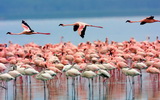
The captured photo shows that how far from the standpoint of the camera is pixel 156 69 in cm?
1350

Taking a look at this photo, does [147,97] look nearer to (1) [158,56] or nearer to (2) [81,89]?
(2) [81,89]

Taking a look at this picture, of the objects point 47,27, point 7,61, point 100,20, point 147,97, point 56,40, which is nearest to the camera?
point 147,97

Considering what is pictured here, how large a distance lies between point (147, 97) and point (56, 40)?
17977mm

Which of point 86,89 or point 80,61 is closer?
point 86,89

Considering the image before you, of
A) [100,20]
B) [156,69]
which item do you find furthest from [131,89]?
[100,20]

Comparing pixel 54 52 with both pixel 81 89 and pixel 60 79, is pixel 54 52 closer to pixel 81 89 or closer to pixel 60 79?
pixel 60 79

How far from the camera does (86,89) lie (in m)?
13.3

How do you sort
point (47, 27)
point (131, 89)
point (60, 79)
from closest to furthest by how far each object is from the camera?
point (131, 89) → point (60, 79) → point (47, 27)

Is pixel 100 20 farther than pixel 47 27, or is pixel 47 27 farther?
pixel 100 20

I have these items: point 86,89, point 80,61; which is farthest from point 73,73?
point 80,61

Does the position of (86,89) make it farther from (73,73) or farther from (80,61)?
(80,61)

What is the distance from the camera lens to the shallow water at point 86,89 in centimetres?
1239

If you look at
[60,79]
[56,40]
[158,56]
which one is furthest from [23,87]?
[56,40]

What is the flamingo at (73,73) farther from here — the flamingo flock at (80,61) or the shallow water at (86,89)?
the shallow water at (86,89)
